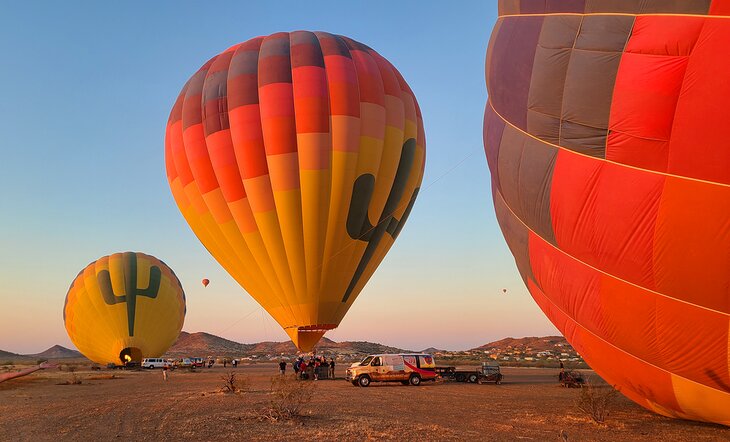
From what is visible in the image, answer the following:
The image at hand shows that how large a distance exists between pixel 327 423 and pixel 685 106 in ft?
26.6

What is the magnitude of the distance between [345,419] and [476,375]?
13255 millimetres

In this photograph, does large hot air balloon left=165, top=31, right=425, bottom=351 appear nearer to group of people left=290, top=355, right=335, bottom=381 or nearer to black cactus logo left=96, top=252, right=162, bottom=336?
group of people left=290, top=355, right=335, bottom=381

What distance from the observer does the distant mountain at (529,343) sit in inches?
3822

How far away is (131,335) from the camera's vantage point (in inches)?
1344

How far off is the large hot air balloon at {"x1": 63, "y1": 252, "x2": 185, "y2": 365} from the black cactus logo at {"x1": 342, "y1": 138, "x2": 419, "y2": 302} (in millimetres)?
17057

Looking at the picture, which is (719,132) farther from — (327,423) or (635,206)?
(327,423)

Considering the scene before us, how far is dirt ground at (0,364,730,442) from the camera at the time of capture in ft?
33.5

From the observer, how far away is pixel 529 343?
105 meters

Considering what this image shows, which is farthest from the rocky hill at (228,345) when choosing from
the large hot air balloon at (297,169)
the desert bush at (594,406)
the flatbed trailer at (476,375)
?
the desert bush at (594,406)

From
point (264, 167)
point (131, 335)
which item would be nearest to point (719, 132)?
point (264, 167)

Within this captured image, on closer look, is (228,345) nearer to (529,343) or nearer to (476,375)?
(529,343)

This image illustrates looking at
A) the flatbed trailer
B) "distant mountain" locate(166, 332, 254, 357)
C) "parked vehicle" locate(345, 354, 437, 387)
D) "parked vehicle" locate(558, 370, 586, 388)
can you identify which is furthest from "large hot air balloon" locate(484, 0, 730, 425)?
"distant mountain" locate(166, 332, 254, 357)

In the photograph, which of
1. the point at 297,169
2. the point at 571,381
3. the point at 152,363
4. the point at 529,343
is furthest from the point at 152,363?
the point at 529,343

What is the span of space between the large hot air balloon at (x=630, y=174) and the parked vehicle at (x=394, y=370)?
39.9 feet
